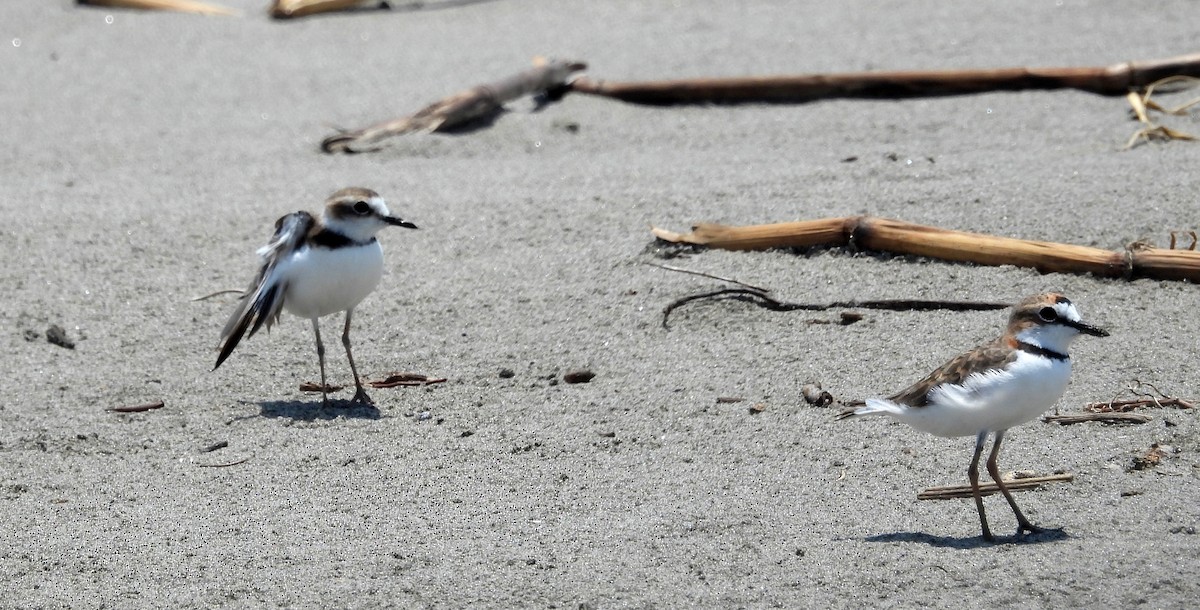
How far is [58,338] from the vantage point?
656 centimetres

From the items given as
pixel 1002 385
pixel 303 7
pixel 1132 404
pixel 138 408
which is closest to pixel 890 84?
pixel 1132 404

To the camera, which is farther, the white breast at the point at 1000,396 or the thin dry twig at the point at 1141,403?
the thin dry twig at the point at 1141,403

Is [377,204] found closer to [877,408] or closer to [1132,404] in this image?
[877,408]

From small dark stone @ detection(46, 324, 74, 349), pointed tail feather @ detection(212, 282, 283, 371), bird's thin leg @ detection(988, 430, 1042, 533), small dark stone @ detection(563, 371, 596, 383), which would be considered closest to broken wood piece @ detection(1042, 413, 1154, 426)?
bird's thin leg @ detection(988, 430, 1042, 533)

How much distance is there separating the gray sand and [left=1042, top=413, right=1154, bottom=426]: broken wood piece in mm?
45

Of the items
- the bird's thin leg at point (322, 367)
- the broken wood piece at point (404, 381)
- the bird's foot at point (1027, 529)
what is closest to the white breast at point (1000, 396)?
the bird's foot at point (1027, 529)

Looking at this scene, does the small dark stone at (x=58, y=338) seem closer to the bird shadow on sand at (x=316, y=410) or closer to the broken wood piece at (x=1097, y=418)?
the bird shadow on sand at (x=316, y=410)

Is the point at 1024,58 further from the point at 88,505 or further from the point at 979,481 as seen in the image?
the point at 88,505

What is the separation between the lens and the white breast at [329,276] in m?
6.00

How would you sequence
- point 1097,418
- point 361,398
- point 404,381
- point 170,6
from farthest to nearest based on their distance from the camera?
point 170,6 < point 404,381 < point 361,398 < point 1097,418

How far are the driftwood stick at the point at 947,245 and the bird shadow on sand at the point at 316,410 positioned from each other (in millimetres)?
1814

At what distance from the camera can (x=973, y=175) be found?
738cm

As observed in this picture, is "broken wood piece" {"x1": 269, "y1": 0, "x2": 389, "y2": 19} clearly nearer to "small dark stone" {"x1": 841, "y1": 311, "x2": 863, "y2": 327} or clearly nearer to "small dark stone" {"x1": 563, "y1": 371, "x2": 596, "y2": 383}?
"small dark stone" {"x1": 563, "y1": 371, "x2": 596, "y2": 383}

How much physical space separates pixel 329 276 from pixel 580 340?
116 centimetres
